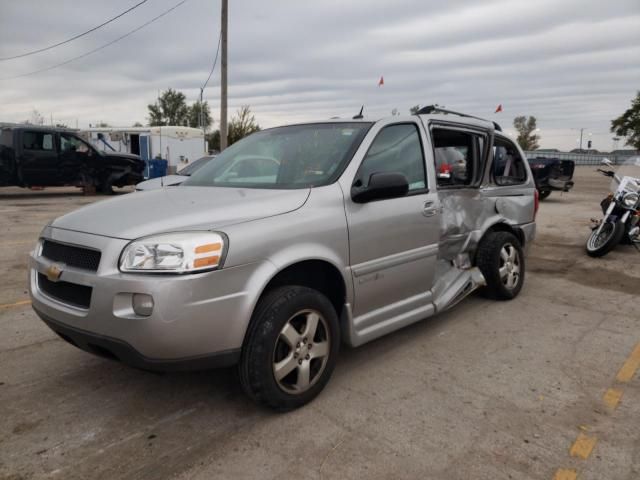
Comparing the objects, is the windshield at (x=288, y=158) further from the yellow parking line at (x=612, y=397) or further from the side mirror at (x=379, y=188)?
the yellow parking line at (x=612, y=397)

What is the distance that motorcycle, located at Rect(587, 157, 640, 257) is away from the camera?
23.8 feet

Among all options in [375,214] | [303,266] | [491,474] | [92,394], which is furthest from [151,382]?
[491,474]

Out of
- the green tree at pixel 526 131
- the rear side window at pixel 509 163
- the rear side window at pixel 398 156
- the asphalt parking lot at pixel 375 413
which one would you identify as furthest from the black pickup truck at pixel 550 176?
the green tree at pixel 526 131

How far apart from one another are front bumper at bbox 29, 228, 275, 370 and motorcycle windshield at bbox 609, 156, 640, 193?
697cm

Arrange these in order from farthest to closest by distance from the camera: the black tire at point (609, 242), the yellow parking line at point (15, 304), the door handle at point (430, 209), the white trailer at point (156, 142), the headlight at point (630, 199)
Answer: the white trailer at point (156, 142)
the headlight at point (630, 199)
the black tire at point (609, 242)
the yellow parking line at point (15, 304)
the door handle at point (430, 209)

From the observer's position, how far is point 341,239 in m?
3.07

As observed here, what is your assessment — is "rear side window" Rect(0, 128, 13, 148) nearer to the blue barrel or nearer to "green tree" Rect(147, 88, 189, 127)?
the blue barrel

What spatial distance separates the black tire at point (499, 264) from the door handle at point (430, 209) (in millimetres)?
1179

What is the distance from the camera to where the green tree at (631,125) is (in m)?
60.3

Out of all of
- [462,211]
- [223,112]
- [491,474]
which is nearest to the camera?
[491,474]

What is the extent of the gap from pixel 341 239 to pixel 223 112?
14.9 metres

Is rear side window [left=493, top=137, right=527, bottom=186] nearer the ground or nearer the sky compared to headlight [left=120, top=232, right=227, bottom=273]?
nearer the sky

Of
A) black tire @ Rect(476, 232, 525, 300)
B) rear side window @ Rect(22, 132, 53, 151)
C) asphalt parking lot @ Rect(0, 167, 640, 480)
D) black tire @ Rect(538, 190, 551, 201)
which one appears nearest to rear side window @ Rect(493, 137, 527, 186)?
black tire @ Rect(476, 232, 525, 300)

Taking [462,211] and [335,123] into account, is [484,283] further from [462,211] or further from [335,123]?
[335,123]
